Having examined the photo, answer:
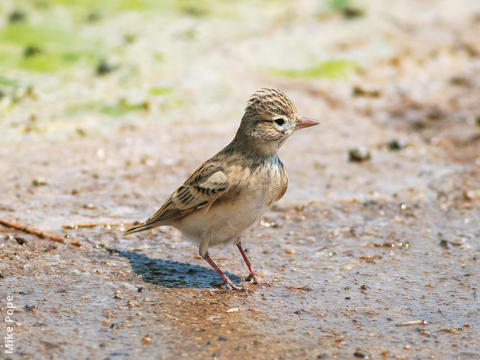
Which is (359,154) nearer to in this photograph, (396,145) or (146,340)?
(396,145)

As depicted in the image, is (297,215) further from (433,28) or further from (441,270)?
(433,28)

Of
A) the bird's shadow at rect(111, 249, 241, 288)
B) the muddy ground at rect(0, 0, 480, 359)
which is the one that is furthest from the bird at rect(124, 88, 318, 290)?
the muddy ground at rect(0, 0, 480, 359)

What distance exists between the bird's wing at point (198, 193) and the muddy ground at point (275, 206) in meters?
0.43

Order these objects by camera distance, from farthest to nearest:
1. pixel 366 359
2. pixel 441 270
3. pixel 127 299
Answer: pixel 441 270 < pixel 127 299 < pixel 366 359

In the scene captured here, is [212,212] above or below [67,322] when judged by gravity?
above

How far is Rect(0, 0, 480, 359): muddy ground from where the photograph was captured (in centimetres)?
431

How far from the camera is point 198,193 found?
507 centimetres

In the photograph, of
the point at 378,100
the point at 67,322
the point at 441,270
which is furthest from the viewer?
the point at 378,100

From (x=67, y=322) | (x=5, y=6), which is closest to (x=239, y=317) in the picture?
(x=67, y=322)

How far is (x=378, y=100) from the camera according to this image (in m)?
10.1

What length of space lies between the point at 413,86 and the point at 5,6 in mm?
7013

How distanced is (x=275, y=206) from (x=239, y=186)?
5.88 feet

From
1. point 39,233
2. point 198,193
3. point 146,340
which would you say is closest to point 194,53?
point 39,233

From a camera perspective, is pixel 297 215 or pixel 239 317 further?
pixel 297 215
